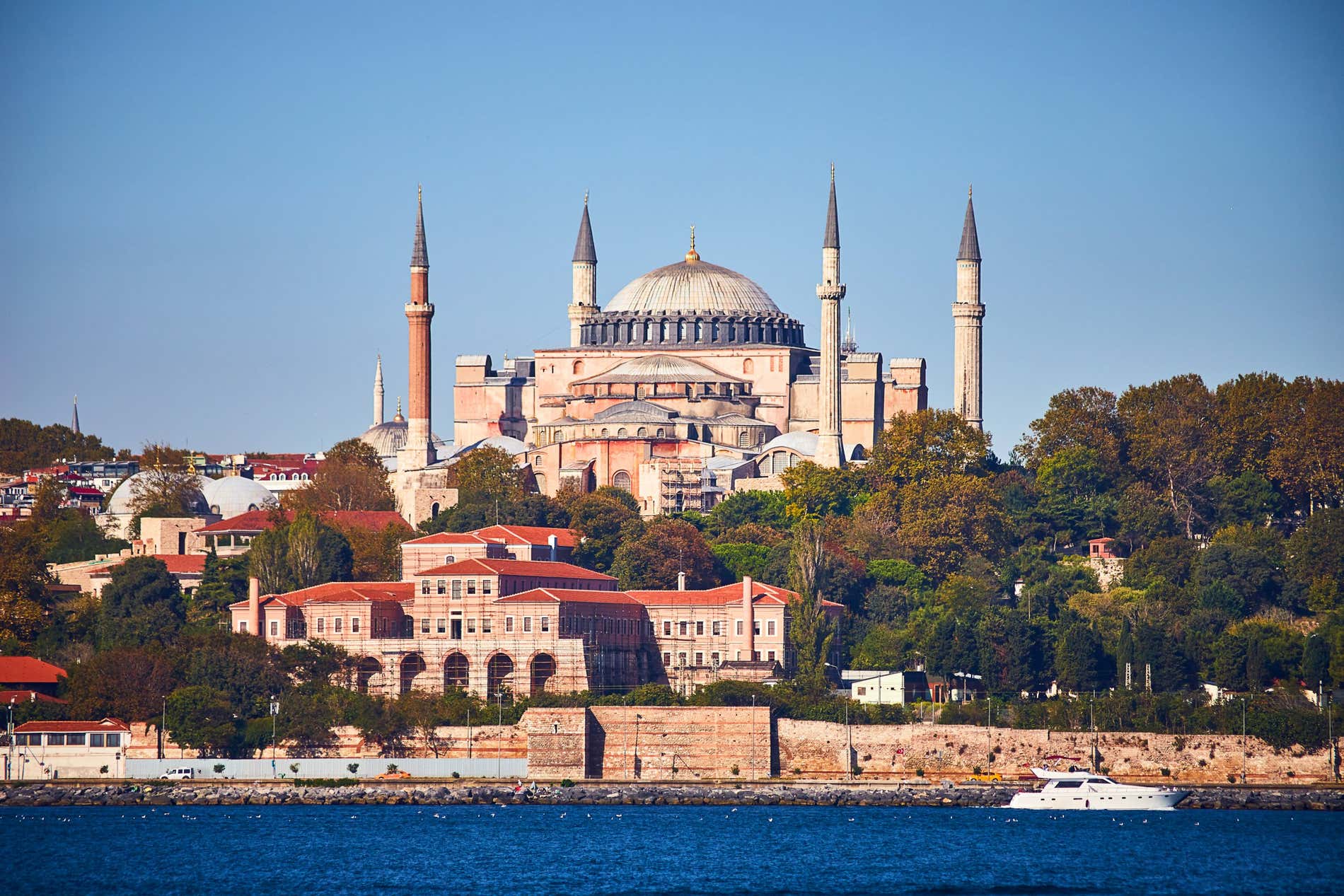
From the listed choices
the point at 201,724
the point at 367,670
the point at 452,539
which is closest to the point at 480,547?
the point at 452,539

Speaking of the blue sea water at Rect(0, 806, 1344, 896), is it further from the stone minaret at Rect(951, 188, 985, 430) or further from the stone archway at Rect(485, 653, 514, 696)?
the stone minaret at Rect(951, 188, 985, 430)

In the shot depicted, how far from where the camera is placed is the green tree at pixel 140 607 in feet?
216

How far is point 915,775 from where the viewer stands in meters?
59.4

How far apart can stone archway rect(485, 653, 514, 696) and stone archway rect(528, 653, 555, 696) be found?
499 mm

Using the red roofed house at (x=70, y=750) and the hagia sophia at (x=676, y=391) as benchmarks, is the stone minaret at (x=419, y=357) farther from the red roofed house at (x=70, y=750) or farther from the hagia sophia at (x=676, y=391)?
the red roofed house at (x=70, y=750)

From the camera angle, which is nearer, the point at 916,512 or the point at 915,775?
the point at 915,775

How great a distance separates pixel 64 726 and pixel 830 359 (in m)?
27.3

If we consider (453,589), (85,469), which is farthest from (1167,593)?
(85,469)

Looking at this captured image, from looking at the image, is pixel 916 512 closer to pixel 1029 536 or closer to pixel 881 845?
pixel 1029 536

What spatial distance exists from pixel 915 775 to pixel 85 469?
→ 5271cm

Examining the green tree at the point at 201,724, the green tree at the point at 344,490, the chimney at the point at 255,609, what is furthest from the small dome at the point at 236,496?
the green tree at the point at 201,724

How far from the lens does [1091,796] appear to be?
185 ft

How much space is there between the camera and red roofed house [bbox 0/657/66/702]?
62781 mm

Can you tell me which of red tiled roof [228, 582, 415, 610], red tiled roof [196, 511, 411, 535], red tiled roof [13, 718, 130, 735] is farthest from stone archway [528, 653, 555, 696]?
red tiled roof [196, 511, 411, 535]
